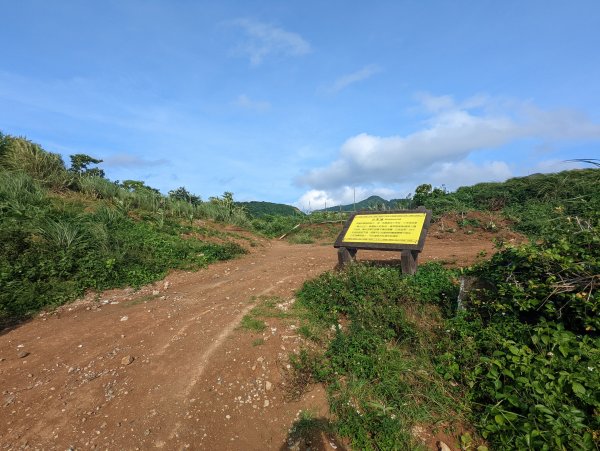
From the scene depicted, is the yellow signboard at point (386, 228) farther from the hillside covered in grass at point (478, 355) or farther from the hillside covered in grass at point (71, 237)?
the hillside covered in grass at point (71, 237)

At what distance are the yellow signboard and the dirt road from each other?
5.75 ft

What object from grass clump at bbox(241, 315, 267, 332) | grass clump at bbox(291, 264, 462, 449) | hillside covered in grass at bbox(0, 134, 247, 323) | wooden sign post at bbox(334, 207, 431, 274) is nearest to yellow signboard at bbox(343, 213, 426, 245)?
wooden sign post at bbox(334, 207, 431, 274)

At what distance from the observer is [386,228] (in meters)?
5.92

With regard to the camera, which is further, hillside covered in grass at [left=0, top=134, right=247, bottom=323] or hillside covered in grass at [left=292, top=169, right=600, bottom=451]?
hillside covered in grass at [left=0, top=134, right=247, bottom=323]

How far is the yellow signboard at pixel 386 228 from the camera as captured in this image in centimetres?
554

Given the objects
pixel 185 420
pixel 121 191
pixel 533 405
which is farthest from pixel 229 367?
pixel 121 191

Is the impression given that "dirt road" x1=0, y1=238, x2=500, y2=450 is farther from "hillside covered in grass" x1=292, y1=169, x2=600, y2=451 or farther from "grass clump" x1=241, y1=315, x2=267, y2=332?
"hillside covered in grass" x1=292, y1=169, x2=600, y2=451

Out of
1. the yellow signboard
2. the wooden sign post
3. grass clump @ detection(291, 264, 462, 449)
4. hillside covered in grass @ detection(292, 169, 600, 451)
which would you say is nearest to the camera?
hillside covered in grass @ detection(292, 169, 600, 451)

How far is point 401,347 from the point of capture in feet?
12.2

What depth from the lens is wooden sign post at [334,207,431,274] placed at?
538 centimetres

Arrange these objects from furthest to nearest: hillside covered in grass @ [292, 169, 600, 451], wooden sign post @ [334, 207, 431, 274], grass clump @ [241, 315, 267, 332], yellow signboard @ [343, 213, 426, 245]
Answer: yellow signboard @ [343, 213, 426, 245] < wooden sign post @ [334, 207, 431, 274] < grass clump @ [241, 315, 267, 332] < hillside covered in grass @ [292, 169, 600, 451]

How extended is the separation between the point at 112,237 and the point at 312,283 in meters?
5.18

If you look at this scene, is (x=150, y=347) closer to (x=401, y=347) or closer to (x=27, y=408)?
(x=27, y=408)

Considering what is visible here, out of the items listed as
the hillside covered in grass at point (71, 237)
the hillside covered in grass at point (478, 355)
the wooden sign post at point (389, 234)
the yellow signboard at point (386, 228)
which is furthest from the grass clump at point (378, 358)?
the hillside covered in grass at point (71, 237)
